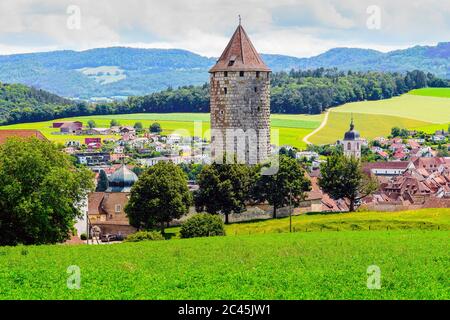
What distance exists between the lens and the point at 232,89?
5972 cm

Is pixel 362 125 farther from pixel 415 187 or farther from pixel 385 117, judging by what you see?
pixel 415 187

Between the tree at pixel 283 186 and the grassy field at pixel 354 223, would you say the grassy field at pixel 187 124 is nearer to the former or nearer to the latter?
the tree at pixel 283 186

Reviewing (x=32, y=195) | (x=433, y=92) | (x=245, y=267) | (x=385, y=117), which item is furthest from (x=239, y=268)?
(x=433, y=92)

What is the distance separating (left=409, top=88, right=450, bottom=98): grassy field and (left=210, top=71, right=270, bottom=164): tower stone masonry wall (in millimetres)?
129628

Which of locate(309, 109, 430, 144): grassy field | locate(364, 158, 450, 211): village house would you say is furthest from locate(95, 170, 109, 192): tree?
locate(309, 109, 430, 144): grassy field

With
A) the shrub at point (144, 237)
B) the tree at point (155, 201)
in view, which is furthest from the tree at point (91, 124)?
the shrub at point (144, 237)

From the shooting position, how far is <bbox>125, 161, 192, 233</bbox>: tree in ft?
186

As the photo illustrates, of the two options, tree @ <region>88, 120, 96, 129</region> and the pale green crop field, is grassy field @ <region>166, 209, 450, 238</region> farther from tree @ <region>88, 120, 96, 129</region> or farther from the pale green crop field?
tree @ <region>88, 120, 96, 129</region>

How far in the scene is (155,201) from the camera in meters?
56.4

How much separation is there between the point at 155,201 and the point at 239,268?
25.9 meters

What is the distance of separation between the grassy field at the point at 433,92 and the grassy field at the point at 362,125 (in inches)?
848

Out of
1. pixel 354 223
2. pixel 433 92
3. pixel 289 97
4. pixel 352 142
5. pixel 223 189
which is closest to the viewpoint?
pixel 354 223

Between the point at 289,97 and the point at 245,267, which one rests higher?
the point at 245,267
